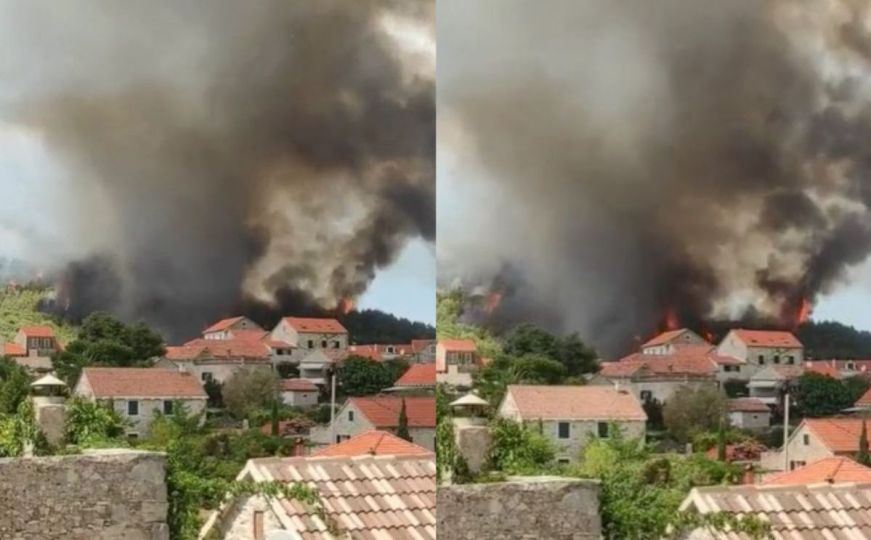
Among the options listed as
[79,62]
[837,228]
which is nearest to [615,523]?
[837,228]

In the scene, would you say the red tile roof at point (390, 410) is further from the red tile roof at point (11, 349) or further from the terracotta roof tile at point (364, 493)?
the red tile roof at point (11, 349)

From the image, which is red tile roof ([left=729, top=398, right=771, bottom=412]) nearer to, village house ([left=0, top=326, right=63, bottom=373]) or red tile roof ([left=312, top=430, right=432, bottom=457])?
red tile roof ([left=312, top=430, right=432, bottom=457])

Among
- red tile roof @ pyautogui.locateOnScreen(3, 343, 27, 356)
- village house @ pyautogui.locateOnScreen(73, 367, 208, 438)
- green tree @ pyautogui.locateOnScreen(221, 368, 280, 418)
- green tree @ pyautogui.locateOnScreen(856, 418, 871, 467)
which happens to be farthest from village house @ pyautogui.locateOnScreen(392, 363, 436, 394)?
green tree @ pyautogui.locateOnScreen(856, 418, 871, 467)

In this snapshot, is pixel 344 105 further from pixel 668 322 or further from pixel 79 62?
pixel 668 322

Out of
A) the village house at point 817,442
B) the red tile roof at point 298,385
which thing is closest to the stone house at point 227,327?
the red tile roof at point 298,385

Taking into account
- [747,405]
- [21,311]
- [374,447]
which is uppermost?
[21,311]

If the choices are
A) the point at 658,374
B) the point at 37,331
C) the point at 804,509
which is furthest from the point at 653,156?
the point at 37,331

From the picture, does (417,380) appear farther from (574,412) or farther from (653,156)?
(653,156)
